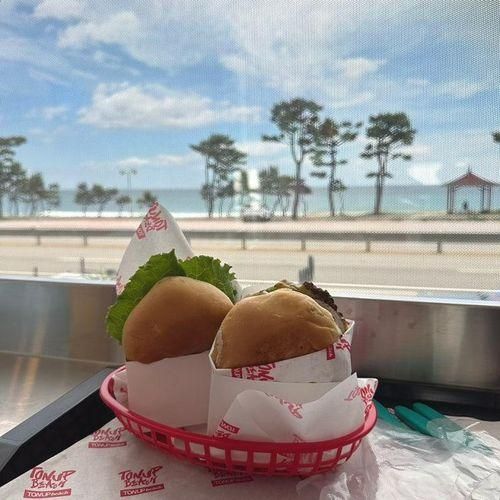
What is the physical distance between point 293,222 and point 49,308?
487 mm

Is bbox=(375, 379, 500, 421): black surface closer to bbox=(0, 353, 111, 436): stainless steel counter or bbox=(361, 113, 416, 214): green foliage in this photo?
bbox=(361, 113, 416, 214): green foliage

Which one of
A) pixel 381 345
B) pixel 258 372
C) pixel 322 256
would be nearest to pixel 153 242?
pixel 258 372

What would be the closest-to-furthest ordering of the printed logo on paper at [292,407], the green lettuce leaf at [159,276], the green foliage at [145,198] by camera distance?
the printed logo on paper at [292,407] < the green lettuce leaf at [159,276] < the green foliage at [145,198]

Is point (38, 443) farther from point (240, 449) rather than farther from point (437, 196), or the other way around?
point (437, 196)

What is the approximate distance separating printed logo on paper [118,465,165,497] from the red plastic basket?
0.09 feet

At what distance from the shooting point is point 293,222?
100cm

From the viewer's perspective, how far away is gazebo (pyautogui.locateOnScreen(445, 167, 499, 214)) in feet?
2.59

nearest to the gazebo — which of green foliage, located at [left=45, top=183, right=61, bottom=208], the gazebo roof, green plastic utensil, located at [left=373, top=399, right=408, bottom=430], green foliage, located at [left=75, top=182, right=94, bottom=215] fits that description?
the gazebo roof

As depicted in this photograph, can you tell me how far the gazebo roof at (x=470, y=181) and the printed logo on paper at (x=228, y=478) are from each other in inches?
22.9

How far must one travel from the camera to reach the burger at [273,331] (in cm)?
42

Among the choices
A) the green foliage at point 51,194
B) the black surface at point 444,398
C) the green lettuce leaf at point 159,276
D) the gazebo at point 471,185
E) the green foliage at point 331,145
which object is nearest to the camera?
the green lettuce leaf at point 159,276

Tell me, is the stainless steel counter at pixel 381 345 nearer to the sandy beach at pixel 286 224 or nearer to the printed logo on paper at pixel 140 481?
the sandy beach at pixel 286 224

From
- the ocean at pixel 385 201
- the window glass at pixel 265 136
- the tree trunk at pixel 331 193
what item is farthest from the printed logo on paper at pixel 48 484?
the tree trunk at pixel 331 193

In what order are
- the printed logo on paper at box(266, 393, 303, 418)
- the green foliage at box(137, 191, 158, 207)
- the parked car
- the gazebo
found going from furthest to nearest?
the green foliage at box(137, 191, 158, 207) < the parked car < the gazebo < the printed logo on paper at box(266, 393, 303, 418)
